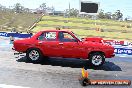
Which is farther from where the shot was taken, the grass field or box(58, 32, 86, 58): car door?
the grass field

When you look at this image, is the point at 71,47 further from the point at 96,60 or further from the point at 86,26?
A: the point at 86,26

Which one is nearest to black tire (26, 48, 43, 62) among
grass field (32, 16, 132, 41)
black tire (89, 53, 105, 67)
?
black tire (89, 53, 105, 67)

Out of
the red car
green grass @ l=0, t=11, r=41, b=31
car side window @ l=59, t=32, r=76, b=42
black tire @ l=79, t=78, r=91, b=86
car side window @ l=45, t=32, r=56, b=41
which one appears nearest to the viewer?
black tire @ l=79, t=78, r=91, b=86

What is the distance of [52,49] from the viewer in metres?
13.1

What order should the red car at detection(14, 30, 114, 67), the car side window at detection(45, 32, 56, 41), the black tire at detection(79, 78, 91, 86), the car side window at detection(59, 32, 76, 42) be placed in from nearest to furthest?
1. the black tire at detection(79, 78, 91, 86)
2. the red car at detection(14, 30, 114, 67)
3. the car side window at detection(59, 32, 76, 42)
4. the car side window at detection(45, 32, 56, 41)

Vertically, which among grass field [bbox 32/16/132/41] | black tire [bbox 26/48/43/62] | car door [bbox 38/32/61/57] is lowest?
grass field [bbox 32/16/132/41]

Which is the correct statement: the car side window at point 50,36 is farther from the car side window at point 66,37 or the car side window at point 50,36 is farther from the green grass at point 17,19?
the green grass at point 17,19

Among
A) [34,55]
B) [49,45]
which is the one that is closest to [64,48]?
[49,45]

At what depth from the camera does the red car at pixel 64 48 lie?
12.9 meters

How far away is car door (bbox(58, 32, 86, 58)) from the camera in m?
12.9

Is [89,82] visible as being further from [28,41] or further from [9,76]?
[28,41]

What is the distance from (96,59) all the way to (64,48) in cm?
155

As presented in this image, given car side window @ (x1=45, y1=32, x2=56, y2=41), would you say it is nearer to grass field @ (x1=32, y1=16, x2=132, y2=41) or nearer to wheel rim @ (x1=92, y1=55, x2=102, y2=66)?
wheel rim @ (x1=92, y1=55, x2=102, y2=66)

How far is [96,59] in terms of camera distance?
512 inches
